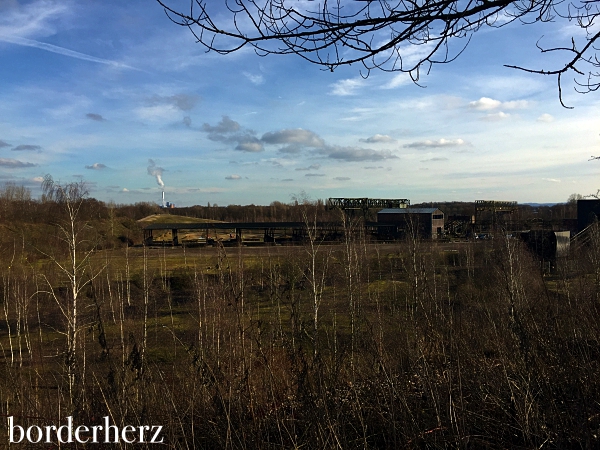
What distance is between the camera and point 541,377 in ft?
9.59

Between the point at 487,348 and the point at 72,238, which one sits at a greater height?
the point at 72,238

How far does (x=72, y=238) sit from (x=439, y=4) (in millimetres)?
12155

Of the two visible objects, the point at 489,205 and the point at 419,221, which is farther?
the point at 489,205

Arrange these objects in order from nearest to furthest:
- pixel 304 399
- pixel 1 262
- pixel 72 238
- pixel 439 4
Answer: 1. pixel 439 4
2. pixel 304 399
3. pixel 72 238
4. pixel 1 262

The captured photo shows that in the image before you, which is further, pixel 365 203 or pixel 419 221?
pixel 365 203

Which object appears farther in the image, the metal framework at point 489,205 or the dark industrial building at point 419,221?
the metal framework at point 489,205

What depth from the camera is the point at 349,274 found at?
53.7ft

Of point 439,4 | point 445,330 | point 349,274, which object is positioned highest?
point 439,4

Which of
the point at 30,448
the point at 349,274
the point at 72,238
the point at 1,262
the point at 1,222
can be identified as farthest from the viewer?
the point at 1,222

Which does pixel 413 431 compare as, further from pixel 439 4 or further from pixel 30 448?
pixel 30 448

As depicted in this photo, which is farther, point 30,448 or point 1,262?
point 1,262

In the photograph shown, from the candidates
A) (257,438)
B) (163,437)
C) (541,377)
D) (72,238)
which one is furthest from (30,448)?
(72,238)

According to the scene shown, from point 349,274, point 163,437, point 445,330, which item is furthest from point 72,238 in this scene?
point 445,330

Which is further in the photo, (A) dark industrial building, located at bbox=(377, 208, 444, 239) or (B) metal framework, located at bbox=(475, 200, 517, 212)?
(B) metal framework, located at bbox=(475, 200, 517, 212)
